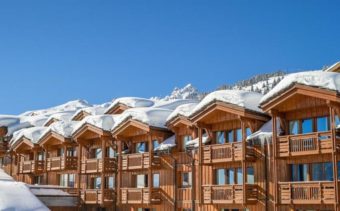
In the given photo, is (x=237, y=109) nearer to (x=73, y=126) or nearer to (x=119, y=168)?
(x=119, y=168)

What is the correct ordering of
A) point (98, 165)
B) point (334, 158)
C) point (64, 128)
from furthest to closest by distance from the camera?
point (64, 128), point (98, 165), point (334, 158)

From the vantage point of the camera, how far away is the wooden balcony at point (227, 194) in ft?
90.2

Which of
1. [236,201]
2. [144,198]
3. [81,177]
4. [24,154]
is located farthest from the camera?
[24,154]

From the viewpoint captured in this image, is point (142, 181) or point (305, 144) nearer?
point (305, 144)

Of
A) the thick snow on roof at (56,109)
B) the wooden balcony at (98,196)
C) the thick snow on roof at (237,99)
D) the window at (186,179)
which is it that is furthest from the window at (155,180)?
the thick snow on roof at (56,109)

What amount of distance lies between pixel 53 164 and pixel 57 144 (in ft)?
7.90

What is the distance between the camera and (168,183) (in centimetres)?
3338

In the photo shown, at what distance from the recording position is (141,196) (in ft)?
110

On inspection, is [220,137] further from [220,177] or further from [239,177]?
[239,177]

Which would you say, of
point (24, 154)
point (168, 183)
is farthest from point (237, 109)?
point (24, 154)

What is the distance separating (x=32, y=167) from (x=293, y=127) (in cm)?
2355

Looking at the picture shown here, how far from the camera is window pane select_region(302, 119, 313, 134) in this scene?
26.3 metres

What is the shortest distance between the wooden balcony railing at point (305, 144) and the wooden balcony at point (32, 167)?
22725 mm

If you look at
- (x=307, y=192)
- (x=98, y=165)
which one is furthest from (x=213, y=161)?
(x=98, y=165)
